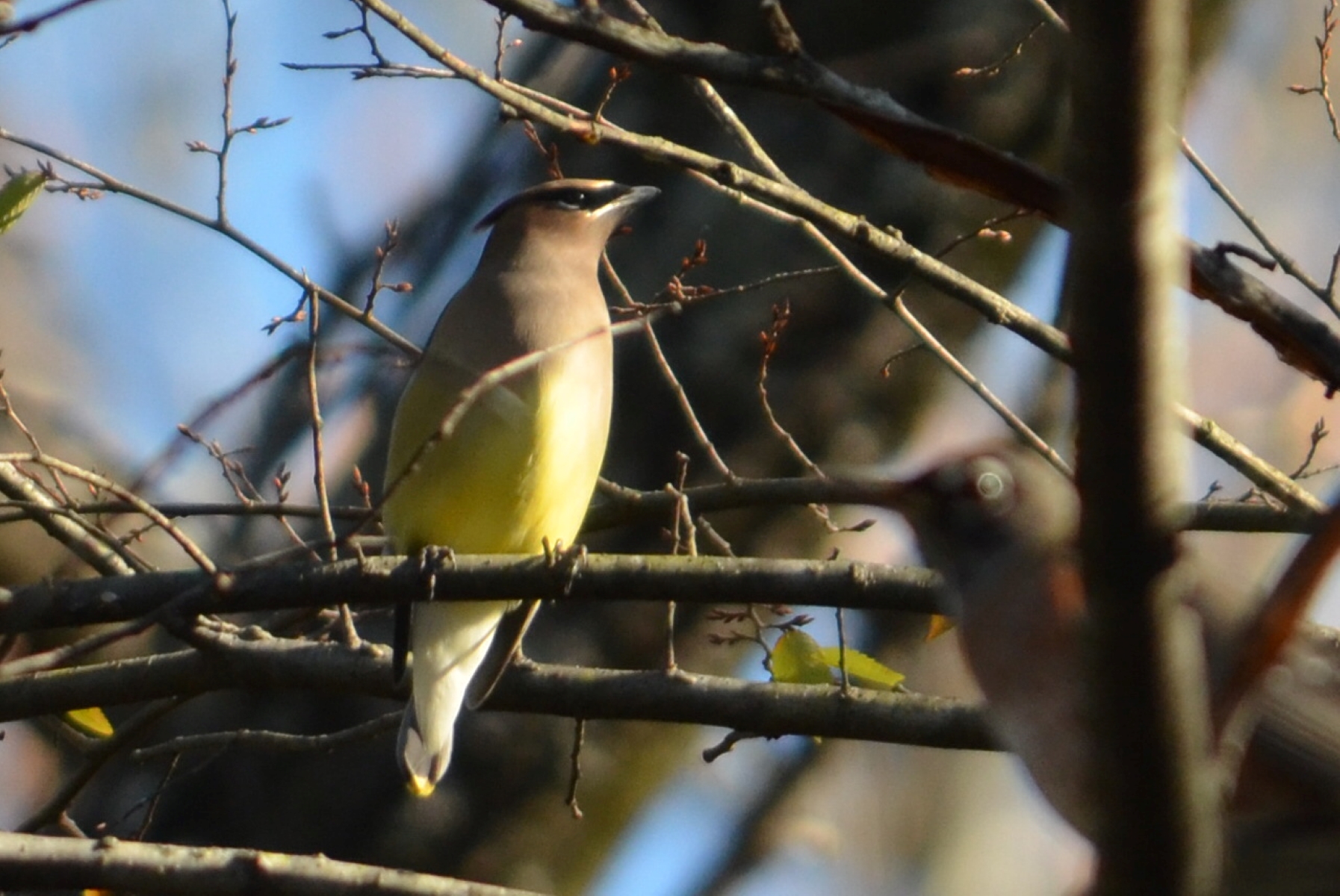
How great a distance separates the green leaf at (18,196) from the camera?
3.57m

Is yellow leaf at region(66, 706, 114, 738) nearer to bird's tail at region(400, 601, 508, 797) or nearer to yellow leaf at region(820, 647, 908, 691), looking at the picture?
bird's tail at region(400, 601, 508, 797)

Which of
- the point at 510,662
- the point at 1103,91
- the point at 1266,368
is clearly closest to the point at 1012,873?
the point at 1266,368

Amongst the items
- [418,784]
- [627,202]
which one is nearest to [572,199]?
[627,202]

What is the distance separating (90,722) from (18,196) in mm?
1207

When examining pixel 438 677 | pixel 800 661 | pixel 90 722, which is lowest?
pixel 438 677

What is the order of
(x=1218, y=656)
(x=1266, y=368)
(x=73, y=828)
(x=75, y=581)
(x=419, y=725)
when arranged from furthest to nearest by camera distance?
1. (x=1266, y=368)
2. (x=419, y=725)
3. (x=73, y=828)
4. (x=75, y=581)
5. (x=1218, y=656)

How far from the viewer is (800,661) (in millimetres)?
3811

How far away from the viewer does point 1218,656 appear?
8.63 ft

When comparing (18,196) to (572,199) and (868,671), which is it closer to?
(868,671)

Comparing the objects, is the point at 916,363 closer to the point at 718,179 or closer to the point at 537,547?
the point at 537,547

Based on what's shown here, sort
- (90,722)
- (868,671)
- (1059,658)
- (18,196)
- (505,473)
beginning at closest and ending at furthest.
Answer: (1059,658), (18,196), (868,671), (90,722), (505,473)

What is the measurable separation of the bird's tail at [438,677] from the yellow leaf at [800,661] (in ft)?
3.28

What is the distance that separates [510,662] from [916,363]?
2.71 meters

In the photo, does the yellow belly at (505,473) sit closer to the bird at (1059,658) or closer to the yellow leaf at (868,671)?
the yellow leaf at (868,671)
